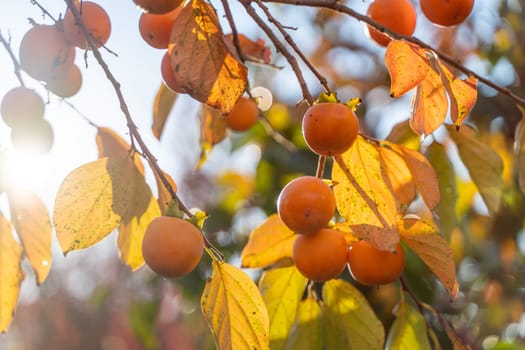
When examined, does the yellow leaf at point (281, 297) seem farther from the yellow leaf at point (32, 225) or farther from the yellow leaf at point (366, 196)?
the yellow leaf at point (32, 225)

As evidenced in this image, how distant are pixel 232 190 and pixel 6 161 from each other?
1.19 metres

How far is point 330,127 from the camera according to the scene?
655mm

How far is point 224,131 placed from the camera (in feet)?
3.35

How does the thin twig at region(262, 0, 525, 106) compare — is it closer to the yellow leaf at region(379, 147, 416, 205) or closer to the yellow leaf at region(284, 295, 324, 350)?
the yellow leaf at region(379, 147, 416, 205)

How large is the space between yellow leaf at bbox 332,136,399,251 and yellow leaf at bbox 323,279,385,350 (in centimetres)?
18

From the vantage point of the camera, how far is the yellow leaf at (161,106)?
99 cm

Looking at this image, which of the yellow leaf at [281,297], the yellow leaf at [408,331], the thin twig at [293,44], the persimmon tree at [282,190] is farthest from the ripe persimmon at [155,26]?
the yellow leaf at [408,331]

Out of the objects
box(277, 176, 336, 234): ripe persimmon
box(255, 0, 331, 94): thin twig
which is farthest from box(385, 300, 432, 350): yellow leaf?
box(255, 0, 331, 94): thin twig

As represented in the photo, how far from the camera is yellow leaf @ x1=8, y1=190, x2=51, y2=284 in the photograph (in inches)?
31.8

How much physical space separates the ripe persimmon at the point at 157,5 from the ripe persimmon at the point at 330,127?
181 mm

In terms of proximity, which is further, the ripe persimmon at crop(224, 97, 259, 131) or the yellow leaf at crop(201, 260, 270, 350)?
the ripe persimmon at crop(224, 97, 259, 131)

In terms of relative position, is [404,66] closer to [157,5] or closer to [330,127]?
[330,127]

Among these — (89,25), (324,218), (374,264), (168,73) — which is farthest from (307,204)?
(89,25)

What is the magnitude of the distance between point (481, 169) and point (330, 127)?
328 mm
